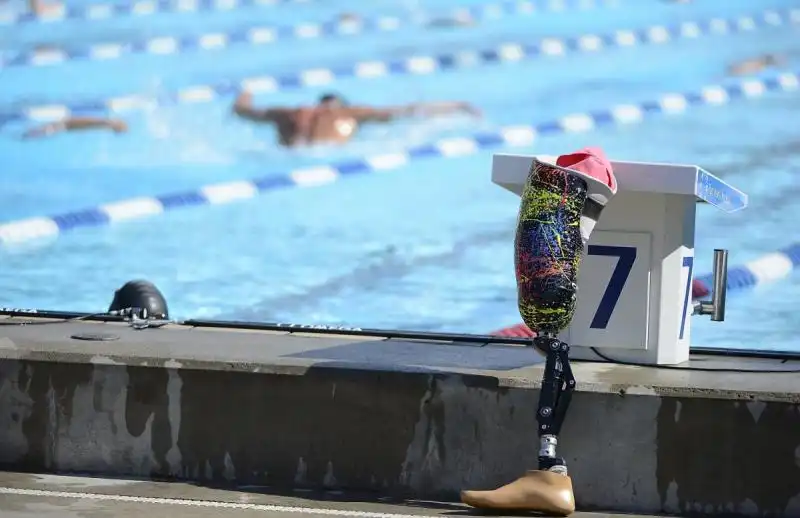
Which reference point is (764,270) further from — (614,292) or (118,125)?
(118,125)

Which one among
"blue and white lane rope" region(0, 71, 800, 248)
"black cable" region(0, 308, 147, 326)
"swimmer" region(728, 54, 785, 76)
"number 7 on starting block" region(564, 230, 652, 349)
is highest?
"swimmer" region(728, 54, 785, 76)

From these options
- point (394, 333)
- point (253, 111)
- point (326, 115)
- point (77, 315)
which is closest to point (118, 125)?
point (253, 111)

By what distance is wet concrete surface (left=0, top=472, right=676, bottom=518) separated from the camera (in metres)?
3.79

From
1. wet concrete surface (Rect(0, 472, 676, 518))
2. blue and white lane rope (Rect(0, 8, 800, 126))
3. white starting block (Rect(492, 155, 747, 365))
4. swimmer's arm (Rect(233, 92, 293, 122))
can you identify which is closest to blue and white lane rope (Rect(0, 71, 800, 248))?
blue and white lane rope (Rect(0, 8, 800, 126))

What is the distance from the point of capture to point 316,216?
427 inches

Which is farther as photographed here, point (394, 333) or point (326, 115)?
point (326, 115)

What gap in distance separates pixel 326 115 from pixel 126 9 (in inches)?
108

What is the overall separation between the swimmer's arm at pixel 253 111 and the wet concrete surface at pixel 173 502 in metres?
8.64

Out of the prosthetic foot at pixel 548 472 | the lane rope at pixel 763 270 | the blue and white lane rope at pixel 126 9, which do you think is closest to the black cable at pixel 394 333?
the prosthetic foot at pixel 548 472

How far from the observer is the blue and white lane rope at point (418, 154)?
1046 cm

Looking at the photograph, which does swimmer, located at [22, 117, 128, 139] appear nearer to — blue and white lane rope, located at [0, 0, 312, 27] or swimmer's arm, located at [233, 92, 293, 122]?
swimmer's arm, located at [233, 92, 293, 122]

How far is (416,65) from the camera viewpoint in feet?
44.0

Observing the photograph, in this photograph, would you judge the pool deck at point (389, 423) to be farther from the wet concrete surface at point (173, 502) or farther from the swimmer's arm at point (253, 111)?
the swimmer's arm at point (253, 111)

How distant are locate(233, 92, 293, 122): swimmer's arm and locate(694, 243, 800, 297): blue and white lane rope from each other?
16.2 ft
